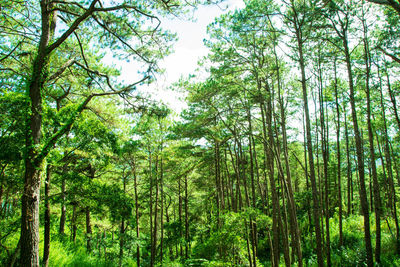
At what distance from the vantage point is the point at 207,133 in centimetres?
1141

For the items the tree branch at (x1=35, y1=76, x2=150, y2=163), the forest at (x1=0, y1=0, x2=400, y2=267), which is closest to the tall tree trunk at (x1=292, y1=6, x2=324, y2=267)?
the forest at (x1=0, y1=0, x2=400, y2=267)

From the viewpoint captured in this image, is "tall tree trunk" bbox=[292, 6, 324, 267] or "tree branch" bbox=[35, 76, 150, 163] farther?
"tall tree trunk" bbox=[292, 6, 324, 267]

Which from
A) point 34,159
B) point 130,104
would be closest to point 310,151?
point 130,104

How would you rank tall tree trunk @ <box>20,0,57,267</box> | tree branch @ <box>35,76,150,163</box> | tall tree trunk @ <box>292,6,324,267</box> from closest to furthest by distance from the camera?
tall tree trunk @ <box>20,0,57,267</box>
tree branch @ <box>35,76,150,163</box>
tall tree trunk @ <box>292,6,324,267</box>

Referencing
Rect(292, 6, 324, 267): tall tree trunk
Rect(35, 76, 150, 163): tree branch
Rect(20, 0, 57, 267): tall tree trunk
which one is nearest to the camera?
Rect(20, 0, 57, 267): tall tree trunk

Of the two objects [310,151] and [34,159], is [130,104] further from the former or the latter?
[310,151]

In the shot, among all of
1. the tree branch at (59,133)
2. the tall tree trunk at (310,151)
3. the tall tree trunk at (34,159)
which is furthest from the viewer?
the tall tree trunk at (310,151)

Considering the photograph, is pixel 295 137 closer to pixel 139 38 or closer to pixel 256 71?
pixel 256 71

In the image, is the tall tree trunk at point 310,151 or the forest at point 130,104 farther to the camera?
the tall tree trunk at point 310,151

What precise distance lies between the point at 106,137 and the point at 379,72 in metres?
12.0

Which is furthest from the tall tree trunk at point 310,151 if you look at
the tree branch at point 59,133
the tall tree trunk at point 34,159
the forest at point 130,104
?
the tall tree trunk at point 34,159

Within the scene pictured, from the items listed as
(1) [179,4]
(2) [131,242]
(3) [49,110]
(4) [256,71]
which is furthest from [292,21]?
(2) [131,242]

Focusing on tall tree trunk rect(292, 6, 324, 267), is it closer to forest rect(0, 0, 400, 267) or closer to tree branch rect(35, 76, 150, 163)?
forest rect(0, 0, 400, 267)

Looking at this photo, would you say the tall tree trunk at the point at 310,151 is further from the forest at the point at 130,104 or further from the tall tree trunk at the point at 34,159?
the tall tree trunk at the point at 34,159
